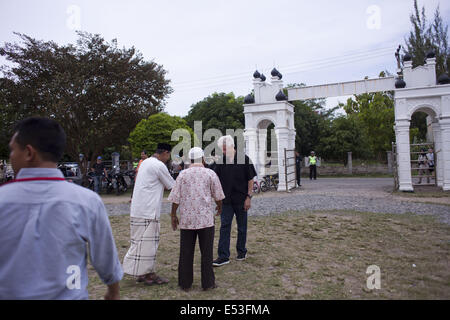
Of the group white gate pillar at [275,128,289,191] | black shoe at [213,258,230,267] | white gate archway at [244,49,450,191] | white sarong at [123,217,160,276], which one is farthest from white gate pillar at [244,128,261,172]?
white sarong at [123,217,160,276]

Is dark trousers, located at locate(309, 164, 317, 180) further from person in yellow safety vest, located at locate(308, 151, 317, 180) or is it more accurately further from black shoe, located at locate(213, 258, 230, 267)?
black shoe, located at locate(213, 258, 230, 267)

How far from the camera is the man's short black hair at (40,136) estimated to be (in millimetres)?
1770

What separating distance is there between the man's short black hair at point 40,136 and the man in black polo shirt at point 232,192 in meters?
3.71

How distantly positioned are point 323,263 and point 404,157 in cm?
1116

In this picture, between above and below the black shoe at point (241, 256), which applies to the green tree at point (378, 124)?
above

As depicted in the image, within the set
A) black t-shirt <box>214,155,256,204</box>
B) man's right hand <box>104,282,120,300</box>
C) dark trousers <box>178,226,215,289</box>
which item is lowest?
dark trousers <box>178,226,215,289</box>

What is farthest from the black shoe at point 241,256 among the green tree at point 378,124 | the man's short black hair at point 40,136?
the green tree at point 378,124

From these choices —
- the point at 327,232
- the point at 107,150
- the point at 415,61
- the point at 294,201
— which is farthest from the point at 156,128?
the point at 415,61

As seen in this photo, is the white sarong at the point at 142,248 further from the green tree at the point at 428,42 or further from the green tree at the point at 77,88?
the green tree at the point at 428,42

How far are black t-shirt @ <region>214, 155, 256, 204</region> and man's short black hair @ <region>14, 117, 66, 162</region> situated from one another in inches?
147

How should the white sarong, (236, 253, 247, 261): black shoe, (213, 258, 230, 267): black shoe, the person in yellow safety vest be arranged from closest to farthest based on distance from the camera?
1. the white sarong
2. (213, 258, 230, 267): black shoe
3. (236, 253, 247, 261): black shoe
4. the person in yellow safety vest

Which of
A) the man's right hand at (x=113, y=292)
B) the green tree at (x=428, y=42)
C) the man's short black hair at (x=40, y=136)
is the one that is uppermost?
the green tree at (x=428, y=42)

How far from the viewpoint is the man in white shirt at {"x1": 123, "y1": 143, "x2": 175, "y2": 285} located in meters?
4.39

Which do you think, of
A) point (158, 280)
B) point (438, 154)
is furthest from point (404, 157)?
point (158, 280)
